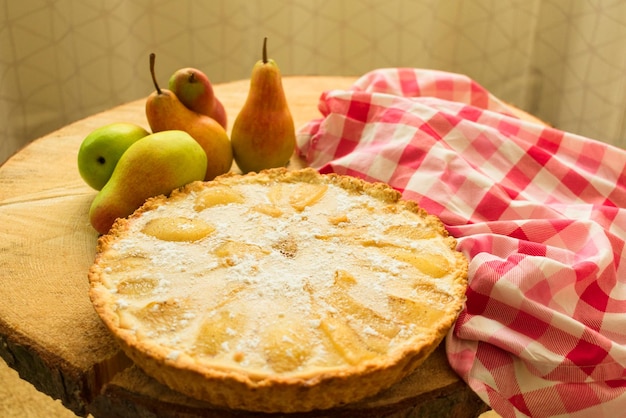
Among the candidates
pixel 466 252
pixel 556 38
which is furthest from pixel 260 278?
pixel 556 38

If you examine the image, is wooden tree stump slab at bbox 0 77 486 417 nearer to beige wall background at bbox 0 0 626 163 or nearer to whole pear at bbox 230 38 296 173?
whole pear at bbox 230 38 296 173

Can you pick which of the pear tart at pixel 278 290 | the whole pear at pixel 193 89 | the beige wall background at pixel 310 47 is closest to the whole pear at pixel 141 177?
the pear tart at pixel 278 290

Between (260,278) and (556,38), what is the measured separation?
183cm

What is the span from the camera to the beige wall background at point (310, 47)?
2.06 m

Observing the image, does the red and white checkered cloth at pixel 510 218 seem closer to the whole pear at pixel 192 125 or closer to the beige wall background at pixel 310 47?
the whole pear at pixel 192 125

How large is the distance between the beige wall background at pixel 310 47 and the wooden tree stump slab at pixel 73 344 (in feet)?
3.42

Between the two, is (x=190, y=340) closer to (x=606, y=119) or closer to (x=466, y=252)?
(x=466, y=252)

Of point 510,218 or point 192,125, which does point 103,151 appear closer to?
point 192,125

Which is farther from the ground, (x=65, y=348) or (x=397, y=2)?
(x=397, y=2)

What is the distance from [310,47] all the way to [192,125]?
3.96 feet

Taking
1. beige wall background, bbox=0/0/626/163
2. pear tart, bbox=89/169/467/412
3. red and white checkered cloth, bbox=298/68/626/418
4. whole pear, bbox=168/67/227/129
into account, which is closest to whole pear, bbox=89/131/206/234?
pear tart, bbox=89/169/467/412

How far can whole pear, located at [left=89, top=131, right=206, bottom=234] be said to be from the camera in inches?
41.7

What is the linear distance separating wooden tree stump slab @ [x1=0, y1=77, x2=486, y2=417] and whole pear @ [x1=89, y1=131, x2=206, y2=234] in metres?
0.06

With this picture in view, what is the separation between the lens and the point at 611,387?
85 centimetres
